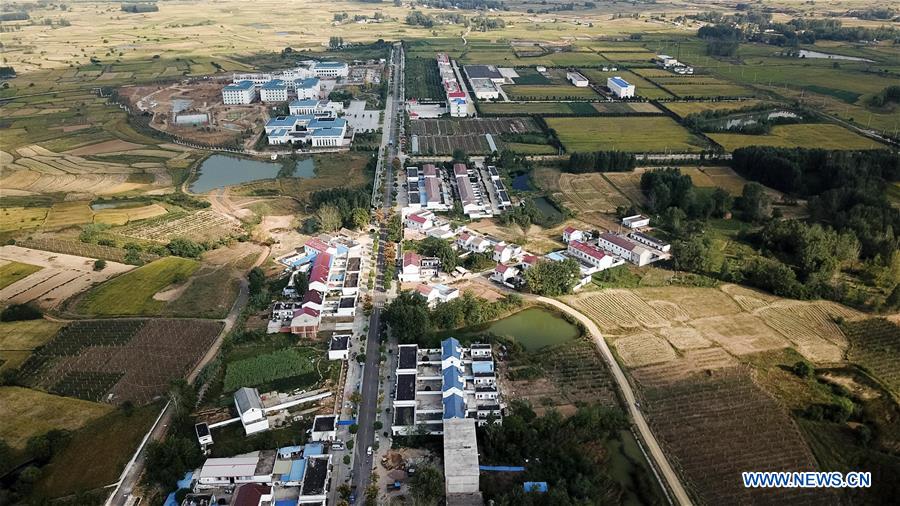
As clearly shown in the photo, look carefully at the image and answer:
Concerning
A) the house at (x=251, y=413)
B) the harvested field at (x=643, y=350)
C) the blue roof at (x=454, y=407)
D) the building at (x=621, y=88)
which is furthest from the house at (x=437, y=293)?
the building at (x=621, y=88)

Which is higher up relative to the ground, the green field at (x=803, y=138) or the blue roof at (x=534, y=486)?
the green field at (x=803, y=138)

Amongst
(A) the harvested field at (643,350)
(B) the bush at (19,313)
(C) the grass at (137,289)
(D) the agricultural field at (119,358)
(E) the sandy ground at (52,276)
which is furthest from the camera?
(E) the sandy ground at (52,276)

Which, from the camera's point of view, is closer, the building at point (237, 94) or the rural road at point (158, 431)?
the rural road at point (158, 431)

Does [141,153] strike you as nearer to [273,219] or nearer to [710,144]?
[273,219]

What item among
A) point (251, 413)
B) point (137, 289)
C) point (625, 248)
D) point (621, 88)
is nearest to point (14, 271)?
point (137, 289)

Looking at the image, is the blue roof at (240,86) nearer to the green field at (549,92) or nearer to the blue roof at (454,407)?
the green field at (549,92)
